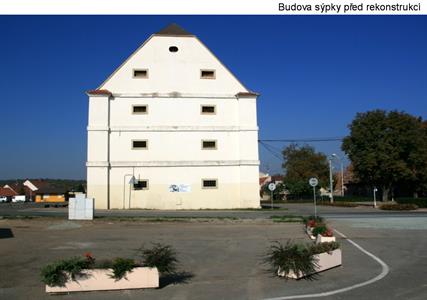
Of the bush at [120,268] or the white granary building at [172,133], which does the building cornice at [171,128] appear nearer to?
the white granary building at [172,133]

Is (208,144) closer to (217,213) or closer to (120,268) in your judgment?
(217,213)

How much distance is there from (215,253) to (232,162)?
1017 inches

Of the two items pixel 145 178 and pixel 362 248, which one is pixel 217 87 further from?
pixel 362 248

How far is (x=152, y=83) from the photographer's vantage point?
132 feet

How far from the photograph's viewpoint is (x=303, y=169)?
83562 mm

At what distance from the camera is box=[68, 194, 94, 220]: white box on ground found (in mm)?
25531

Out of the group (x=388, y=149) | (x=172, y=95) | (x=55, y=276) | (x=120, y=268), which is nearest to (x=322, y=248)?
(x=120, y=268)

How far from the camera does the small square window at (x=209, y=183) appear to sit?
39750 millimetres

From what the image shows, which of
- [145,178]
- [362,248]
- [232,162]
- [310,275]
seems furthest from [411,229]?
[145,178]

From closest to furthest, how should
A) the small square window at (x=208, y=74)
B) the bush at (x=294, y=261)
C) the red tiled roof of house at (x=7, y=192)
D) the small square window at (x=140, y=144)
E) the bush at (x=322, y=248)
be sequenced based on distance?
the bush at (x=294, y=261)
the bush at (x=322, y=248)
the small square window at (x=140, y=144)
the small square window at (x=208, y=74)
the red tiled roof of house at (x=7, y=192)

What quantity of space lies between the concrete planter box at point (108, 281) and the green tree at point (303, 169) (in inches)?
2814

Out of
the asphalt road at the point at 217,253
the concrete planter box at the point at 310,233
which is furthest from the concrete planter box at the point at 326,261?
the concrete planter box at the point at 310,233

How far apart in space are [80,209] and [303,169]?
62316mm

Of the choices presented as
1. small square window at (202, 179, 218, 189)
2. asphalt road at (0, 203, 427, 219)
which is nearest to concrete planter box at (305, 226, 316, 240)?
asphalt road at (0, 203, 427, 219)
